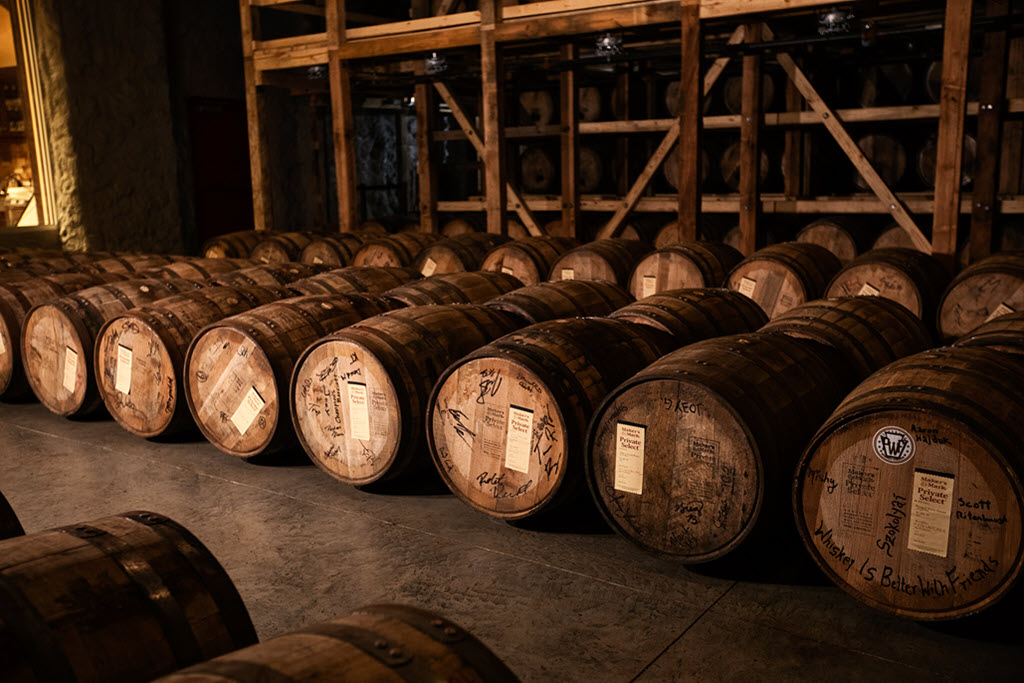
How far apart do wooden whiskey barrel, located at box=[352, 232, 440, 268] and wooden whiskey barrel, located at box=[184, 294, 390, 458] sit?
4.08 metres

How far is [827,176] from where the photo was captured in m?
11.0

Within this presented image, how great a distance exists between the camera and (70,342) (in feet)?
20.0

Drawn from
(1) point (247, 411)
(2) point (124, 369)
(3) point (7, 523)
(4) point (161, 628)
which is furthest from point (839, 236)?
(4) point (161, 628)

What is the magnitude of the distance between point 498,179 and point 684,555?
7.04 metres

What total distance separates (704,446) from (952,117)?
16.1 feet

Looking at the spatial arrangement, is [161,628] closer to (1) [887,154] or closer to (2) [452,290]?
(2) [452,290]

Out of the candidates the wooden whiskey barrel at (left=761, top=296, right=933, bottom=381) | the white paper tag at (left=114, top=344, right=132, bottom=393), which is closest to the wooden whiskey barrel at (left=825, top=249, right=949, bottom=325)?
the wooden whiskey barrel at (left=761, top=296, right=933, bottom=381)

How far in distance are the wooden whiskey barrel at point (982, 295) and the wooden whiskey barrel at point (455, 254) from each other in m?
4.41

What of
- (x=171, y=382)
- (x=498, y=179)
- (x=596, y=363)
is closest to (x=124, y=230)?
(x=498, y=179)

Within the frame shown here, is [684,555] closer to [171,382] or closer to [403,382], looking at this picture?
[403,382]

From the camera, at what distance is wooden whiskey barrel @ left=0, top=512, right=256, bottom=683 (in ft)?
5.80

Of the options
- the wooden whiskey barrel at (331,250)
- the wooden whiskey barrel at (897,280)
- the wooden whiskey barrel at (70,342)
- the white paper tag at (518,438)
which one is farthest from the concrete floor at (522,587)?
the wooden whiskey barrel at (331,250)

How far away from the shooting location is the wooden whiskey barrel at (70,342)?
6.03 m

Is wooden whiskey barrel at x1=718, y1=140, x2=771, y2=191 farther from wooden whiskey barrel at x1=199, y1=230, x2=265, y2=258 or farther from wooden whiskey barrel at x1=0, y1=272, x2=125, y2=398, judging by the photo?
wooden whiskey barrel at x1=0, y1=272, x2=125, y2=398
